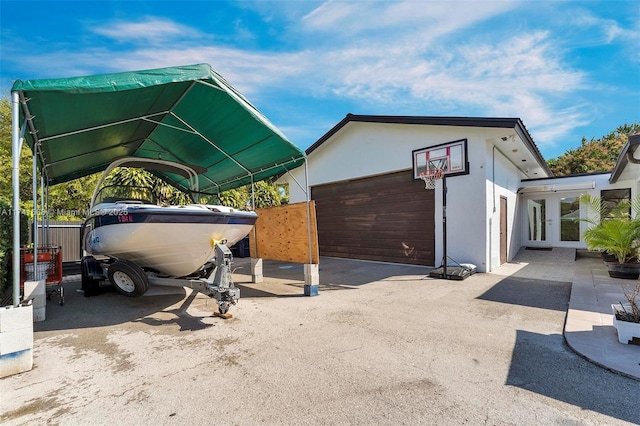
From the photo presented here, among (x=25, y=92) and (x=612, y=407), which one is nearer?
(x=612, y=407)

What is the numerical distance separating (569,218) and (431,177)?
24.0 feet

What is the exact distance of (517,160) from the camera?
10.2 meters

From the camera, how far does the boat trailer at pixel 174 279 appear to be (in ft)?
13.8

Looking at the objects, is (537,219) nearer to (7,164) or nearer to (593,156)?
(593,156)

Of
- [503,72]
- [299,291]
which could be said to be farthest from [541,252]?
[299,291]

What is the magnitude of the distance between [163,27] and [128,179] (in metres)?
7.90

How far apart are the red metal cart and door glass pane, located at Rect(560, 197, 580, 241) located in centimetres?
1498

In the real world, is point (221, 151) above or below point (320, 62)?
below

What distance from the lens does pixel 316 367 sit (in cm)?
278

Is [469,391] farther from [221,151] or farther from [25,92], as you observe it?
[221,151]

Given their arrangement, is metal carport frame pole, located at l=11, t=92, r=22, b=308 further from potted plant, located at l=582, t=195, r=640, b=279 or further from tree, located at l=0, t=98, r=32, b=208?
tree, located at l=0, t=98, r=32, b=208

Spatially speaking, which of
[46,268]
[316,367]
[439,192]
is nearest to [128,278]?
[46,268]

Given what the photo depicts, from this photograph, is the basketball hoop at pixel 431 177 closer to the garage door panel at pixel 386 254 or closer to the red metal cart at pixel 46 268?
the garage door panel at pixel 386 254

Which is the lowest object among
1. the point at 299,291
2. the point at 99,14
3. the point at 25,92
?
the point at 299,291
